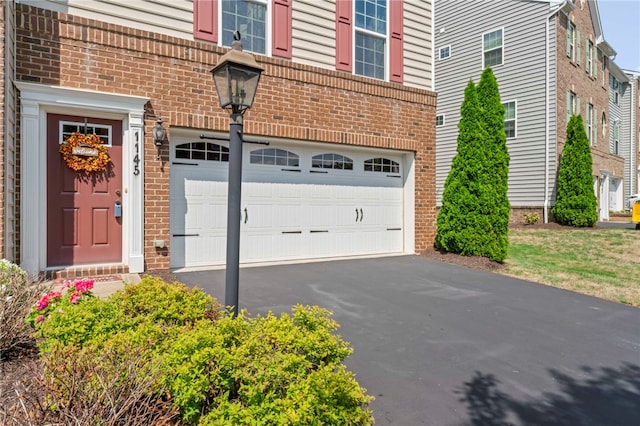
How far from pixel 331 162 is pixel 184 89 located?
3.13 m

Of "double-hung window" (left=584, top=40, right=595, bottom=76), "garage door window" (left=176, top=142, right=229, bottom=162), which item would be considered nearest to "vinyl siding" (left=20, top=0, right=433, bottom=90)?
"garage door window" (left=176, top=142, right=229, bottom=162)

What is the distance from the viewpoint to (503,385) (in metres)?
3.02

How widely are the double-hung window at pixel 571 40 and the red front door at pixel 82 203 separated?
52.8 feet

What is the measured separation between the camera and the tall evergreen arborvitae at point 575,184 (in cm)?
1345

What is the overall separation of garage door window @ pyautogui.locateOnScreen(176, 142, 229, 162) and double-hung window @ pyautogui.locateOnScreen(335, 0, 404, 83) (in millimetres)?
2961

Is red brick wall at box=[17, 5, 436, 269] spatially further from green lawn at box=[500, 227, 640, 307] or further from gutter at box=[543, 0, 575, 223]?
gutter at box=[543, 0, 575, 223]

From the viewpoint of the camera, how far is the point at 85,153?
559 cm

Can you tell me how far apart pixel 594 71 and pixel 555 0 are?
18.7ft

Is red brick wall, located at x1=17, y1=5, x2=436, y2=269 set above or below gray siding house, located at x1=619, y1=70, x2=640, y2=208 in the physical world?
below

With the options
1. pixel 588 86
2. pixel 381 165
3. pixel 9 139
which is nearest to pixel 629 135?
pixel 588 86

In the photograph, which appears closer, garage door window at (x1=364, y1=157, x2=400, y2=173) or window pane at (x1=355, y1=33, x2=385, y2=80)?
window pane at (x1=355, y1=33, x2=385, y2=80)

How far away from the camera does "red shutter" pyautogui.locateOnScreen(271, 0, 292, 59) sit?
7.06m

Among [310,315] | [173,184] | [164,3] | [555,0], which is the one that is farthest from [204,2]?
[555,0]

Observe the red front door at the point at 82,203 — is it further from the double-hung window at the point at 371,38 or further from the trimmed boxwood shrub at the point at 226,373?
the double-hung window at the point at 371,38
